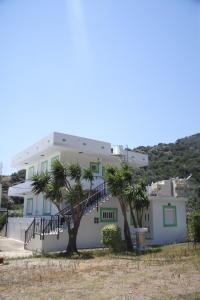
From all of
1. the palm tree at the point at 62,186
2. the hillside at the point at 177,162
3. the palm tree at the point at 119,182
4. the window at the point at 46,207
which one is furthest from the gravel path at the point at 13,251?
the hillside at the point at 177,162

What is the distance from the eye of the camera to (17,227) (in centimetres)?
2695

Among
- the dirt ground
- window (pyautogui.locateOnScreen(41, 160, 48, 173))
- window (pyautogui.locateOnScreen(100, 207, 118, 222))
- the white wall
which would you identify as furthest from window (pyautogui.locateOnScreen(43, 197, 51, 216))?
the dirt ground

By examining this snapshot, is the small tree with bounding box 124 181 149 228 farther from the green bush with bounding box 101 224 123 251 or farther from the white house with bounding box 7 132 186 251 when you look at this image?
the white house with bounding box 7 132 186 251

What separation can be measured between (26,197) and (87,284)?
23.8 metres

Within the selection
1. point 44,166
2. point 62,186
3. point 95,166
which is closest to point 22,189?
point 44,166

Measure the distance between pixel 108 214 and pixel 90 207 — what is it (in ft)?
5.80

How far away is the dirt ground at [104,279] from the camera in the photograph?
335 inches

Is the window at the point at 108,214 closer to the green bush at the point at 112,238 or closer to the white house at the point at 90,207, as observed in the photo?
the white house at the point at 90,207

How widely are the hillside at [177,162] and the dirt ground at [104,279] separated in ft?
111

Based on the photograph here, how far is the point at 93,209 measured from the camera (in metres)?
22.8

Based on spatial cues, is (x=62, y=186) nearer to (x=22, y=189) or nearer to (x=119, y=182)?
(x=119, y=182)

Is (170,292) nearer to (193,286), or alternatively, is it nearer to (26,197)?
(193,286)

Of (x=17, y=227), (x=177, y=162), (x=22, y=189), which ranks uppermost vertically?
(x=177, y=162)

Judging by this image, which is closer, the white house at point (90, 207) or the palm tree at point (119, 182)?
the palm tree at point (119, 182)
